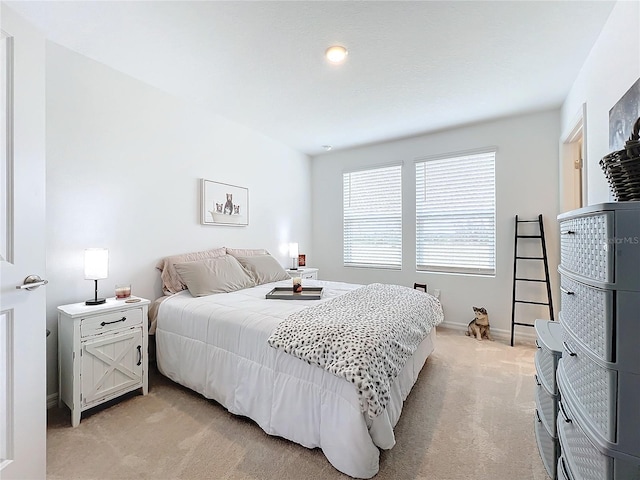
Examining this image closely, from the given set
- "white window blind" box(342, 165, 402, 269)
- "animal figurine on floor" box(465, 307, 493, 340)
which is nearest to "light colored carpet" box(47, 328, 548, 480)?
"animal figurine on floor" box(465, 307, 493, 340)

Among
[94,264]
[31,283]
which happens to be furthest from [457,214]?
[31,283]

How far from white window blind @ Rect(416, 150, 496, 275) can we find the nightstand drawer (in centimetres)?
334

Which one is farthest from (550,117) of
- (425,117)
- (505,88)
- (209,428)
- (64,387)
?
(64,387)

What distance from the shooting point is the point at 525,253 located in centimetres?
340

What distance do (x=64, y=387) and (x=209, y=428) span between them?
106 cm

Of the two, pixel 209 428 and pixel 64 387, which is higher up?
pixel 64 387

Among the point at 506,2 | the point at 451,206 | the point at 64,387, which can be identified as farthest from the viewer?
the point at 451,206

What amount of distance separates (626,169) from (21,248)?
236cm

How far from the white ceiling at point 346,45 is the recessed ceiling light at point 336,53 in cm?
5

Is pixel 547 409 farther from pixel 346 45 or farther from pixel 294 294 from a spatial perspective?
pixel 346 45

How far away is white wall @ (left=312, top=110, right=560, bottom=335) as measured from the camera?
328cm

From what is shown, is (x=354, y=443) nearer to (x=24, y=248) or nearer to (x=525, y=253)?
(x=24, y=248)

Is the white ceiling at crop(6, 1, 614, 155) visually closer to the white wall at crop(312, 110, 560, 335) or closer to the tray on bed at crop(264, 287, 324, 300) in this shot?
the white wall at crop(312, 110, 560, 335)

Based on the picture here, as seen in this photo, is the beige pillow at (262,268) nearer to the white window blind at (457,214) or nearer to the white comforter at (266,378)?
the white comforter at (266,378)
